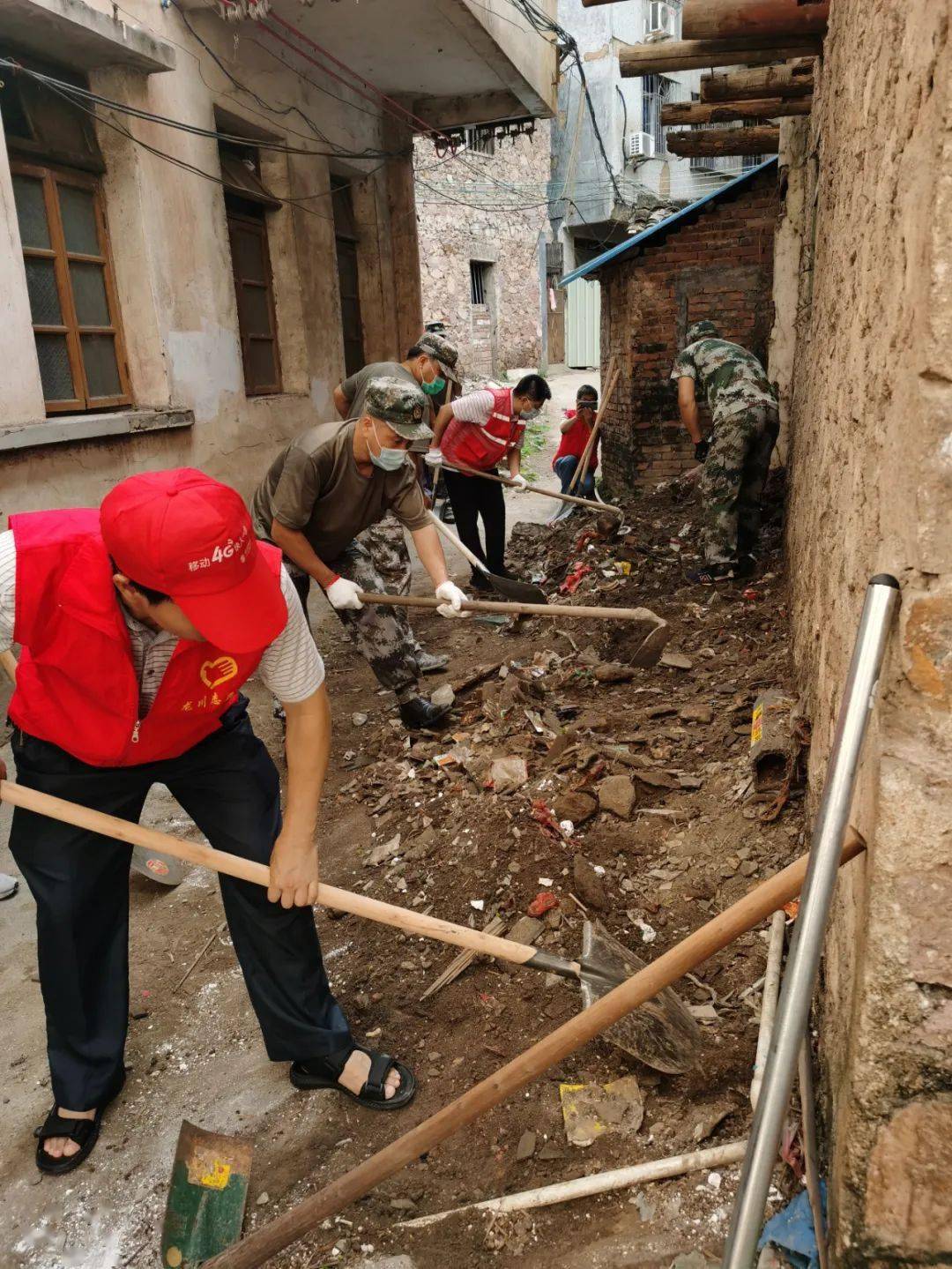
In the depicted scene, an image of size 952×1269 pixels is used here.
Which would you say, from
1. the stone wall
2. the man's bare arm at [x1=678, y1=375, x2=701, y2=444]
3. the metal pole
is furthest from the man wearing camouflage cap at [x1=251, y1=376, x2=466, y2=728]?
the stone wall

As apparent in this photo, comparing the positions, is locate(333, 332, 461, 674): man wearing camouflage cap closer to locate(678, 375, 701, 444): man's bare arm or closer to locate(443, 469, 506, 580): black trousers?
locate(443, 469, 506, 580): black trousers

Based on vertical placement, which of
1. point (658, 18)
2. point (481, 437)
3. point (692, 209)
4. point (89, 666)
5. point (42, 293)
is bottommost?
point (89, 666)

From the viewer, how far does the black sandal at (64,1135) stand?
2.13m

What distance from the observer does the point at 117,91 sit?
17.4ft

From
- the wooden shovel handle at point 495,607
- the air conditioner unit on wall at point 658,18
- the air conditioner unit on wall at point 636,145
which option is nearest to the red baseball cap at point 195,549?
the wooden shovel handle at point 495,607

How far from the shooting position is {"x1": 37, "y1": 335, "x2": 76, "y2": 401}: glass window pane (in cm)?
487

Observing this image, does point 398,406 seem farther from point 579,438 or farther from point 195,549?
point 579,438

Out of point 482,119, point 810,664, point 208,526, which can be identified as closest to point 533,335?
point 482,119

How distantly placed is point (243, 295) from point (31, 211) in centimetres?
223

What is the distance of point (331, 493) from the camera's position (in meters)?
3.96

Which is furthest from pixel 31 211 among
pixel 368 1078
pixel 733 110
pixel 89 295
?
pixel 368 1078

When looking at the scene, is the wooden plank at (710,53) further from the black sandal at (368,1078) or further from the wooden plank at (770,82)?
the black sandal at (368,1078)

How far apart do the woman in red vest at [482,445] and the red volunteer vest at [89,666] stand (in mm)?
4504

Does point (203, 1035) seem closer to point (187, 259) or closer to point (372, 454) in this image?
point (372, 454)
